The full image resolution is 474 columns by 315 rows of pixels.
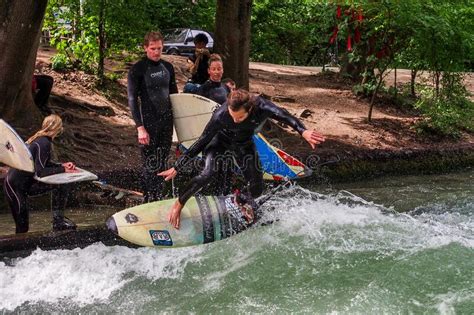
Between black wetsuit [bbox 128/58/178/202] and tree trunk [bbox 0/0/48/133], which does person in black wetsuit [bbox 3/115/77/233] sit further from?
tree trunk [bbox 0/0/48/133]

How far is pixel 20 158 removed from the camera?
6.06 meters

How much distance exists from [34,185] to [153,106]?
1566mm

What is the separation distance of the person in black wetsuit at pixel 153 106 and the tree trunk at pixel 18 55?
2.68m

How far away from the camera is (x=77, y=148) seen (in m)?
10.1

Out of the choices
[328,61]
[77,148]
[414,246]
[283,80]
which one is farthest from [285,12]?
[414,246]

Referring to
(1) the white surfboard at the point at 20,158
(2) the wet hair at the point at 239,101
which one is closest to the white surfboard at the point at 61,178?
(1) the white surfboard at the point at 20,158

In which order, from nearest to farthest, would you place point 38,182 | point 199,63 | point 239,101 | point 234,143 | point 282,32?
1. point 239,101
2. point 38,182
3. point 234,143
4. point 199,63
5. point 282,32

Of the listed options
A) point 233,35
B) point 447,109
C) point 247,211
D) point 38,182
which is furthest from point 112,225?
point 447,109

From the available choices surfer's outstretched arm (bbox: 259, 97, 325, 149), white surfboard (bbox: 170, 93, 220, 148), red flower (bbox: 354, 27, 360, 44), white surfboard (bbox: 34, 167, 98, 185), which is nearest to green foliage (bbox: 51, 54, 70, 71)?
red flower (bbox: 354, 27, 360, 44)

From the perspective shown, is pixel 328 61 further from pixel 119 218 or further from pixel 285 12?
pixel 119 218

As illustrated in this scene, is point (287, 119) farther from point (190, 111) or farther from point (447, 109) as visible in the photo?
point (447, 109)

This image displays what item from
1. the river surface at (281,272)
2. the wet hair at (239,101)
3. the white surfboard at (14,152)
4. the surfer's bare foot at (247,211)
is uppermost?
the wet hair at (239,101)

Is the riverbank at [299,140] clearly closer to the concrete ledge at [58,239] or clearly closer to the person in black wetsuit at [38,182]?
the concrete ledge at [58,239]

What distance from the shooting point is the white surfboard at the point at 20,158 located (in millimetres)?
6020
